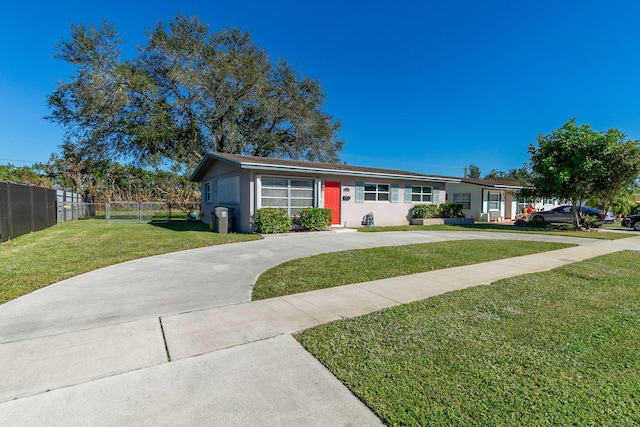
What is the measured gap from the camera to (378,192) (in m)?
16.5

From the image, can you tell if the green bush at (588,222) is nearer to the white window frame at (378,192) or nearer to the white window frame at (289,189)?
the white window frame at (378,192)

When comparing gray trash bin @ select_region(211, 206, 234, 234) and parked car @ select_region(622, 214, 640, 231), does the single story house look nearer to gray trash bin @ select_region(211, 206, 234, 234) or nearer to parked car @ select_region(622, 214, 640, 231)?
gray trash bin @ select_region(211, 206, 234, 234)

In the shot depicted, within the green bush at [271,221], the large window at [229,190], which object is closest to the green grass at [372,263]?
the green bush at [271,221]

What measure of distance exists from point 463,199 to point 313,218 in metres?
14.8

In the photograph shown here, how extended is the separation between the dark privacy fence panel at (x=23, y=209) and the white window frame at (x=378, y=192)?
13791 mm

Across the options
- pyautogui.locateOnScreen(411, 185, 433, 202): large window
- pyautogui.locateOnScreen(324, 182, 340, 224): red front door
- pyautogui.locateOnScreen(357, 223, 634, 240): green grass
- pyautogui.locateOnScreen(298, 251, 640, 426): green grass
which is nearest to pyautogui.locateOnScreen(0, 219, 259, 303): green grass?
pyautogui.locateOnScreen(324, 182, 340, 224): red front door

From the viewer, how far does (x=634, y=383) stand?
7.88 ft

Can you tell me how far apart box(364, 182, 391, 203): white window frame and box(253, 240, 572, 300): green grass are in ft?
21.8

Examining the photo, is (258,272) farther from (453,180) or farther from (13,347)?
(453,180)

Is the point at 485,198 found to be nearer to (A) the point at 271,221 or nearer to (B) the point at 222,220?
(A) the point at 271,221

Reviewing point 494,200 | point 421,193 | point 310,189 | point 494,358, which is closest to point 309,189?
point 310,189

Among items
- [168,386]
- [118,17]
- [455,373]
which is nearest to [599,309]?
[455,373]

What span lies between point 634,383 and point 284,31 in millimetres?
25810

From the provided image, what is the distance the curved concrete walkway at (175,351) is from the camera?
2.09m
